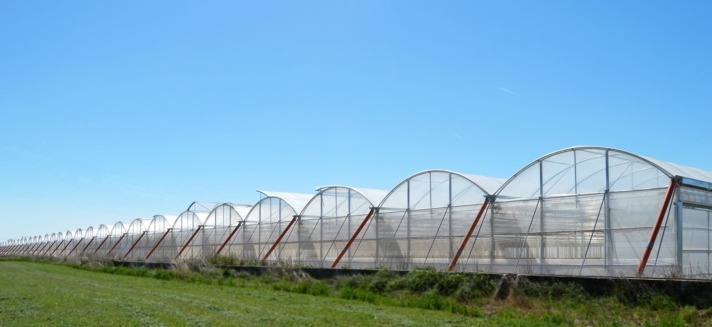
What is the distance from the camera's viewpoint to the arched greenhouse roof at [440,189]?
1075 inches

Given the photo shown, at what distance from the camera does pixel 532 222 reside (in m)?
24.0

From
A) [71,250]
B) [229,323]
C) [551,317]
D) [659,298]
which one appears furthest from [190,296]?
[71,250]

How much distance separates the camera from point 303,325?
14633 millimetres

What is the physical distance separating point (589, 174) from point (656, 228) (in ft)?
12.5

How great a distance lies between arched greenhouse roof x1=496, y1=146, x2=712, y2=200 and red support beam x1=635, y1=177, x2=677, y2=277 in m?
0.45

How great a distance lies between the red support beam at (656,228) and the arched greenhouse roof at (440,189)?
7469mm

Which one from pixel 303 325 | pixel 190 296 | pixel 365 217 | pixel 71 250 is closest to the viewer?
pixel 303 325

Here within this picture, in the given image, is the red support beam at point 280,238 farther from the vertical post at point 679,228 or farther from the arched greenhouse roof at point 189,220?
the vertical post at point 679,228

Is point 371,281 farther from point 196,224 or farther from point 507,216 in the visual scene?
point 196,224

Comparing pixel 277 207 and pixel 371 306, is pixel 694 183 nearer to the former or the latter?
pixel 371 306

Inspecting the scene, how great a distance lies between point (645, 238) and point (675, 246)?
3.35ft

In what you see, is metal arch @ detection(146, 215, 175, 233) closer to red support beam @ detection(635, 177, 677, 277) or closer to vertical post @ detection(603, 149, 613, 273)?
vertical post @ detection(603, 149, 613, 273)

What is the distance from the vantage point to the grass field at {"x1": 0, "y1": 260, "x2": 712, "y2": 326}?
15.1m

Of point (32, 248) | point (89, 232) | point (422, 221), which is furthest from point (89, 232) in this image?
point (422, 221)
